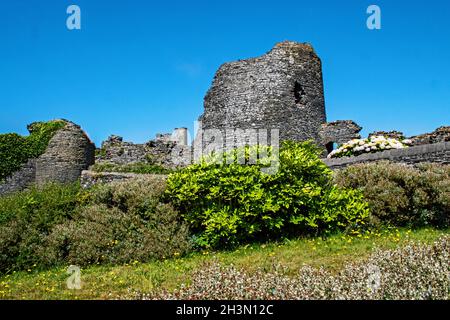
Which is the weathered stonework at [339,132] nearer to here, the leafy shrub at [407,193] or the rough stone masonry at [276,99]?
the rough stone masonry at [276,99]

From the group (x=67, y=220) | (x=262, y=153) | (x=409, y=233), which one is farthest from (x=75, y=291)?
(x=409, y=233)

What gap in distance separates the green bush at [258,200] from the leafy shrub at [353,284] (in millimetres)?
3215

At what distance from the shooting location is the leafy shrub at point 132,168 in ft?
69.6

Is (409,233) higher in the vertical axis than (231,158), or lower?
lower

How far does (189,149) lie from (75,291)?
16556 mm

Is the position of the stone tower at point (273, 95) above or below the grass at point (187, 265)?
above

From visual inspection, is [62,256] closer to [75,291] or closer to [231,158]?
[75,291]

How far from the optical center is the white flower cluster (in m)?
14.3

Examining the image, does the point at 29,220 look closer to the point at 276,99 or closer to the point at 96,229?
the point at 96,229

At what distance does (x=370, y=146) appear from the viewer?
1456 cm

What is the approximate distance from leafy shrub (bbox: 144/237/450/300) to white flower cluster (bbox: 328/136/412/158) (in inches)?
336

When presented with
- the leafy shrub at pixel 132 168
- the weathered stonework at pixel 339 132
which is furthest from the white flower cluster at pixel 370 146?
the leafy shrub at pixel 132 168

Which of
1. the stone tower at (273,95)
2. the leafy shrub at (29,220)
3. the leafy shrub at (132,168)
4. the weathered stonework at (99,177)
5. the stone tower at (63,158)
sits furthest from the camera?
the stone tower at (273,95)
